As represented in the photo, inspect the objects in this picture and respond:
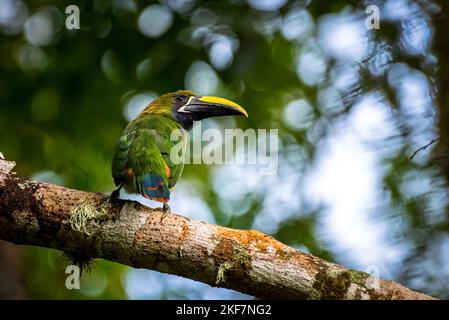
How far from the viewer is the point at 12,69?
18.9 ft

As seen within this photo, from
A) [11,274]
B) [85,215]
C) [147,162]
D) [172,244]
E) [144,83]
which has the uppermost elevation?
[144,83]

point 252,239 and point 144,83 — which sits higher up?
point 144,83

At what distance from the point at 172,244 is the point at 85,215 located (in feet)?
1.38

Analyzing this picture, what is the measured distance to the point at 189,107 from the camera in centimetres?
457

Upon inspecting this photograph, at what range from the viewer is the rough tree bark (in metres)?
2.93

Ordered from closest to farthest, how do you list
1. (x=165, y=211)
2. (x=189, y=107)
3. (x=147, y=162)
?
(x=165, y=211), (x=147, y=162), (x=189, y=107)

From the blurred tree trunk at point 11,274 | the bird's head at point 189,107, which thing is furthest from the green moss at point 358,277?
the blurred tree trunk at point 11,274

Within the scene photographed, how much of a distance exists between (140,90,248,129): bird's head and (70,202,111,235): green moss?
4.64ft

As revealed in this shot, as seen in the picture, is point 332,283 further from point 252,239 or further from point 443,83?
point 443,83

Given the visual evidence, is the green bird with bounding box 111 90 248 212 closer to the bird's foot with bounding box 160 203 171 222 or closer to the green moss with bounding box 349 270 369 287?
the bird's foot with bounding box 160 203 171 222

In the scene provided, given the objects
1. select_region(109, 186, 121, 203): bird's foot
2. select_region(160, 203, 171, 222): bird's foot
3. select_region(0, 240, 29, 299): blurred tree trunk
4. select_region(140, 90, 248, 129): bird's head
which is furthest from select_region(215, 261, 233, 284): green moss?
select_region(0, 240, 29, 299): blurred tree trunk

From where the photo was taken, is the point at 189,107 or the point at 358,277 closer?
the point at 358,277

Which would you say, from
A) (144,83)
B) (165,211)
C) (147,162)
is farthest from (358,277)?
(144,83)

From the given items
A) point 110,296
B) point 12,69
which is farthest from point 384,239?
point 12,69
